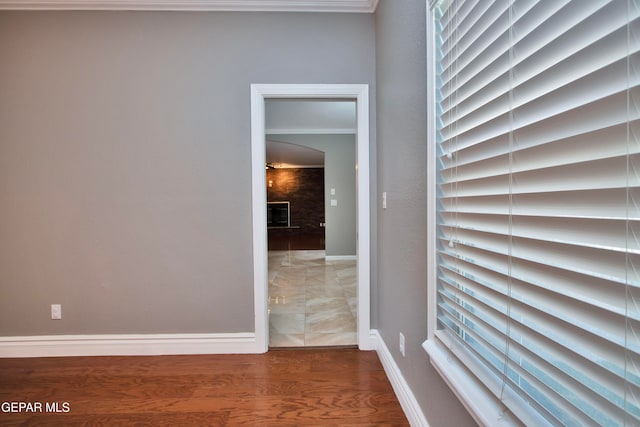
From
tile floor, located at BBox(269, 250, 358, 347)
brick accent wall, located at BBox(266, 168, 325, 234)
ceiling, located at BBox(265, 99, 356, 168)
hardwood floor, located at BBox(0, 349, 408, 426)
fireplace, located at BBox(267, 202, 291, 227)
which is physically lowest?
hardwood floor, located at BBox(0, 349, 408, 426)

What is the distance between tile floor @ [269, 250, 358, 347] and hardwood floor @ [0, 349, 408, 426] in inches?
10.5

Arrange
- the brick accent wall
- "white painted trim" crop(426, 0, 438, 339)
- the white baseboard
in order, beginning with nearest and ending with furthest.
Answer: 1. "white painted trim" crop(426, 0, 438, 339)
2. the white baseboard
3. the brick accent wall

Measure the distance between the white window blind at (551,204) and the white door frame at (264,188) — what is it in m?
1.36

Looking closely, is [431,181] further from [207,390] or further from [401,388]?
[207,390]

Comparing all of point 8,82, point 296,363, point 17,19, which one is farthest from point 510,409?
point 17,19

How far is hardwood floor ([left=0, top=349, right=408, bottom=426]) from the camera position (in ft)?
5.61

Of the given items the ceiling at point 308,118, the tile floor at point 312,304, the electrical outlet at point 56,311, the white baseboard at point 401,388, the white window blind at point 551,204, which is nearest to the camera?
the white window blind at point 551,204

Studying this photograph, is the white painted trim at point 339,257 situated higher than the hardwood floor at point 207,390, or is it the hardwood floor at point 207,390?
the white painted trim at point 339,257

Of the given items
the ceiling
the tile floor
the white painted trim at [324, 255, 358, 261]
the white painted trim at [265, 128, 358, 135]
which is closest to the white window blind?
the tile floor

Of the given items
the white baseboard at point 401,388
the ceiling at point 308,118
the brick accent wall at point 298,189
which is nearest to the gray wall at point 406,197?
the white baseboard at point 401,388

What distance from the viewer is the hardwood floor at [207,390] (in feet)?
5.61

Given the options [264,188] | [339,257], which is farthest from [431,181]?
[339,257]

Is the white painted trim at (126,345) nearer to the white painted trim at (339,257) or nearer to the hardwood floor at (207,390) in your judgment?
the hardwood floor at (207,390)

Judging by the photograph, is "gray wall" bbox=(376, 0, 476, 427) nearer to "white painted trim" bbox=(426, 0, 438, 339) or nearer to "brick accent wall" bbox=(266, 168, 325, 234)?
"white painted trim" bbox=(426, 0, 438, 339)
